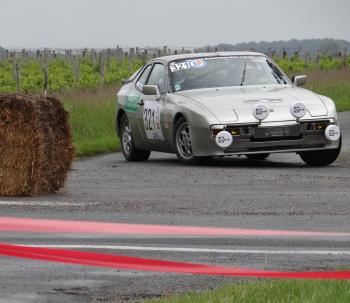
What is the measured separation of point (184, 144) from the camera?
709 inches

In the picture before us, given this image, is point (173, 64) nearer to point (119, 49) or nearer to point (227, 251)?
point (227, 251)

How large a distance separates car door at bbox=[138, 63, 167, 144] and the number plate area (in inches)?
71.4

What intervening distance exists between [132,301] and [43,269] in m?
1.30

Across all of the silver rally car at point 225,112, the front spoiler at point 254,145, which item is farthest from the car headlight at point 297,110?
the front spoiler at point 254,145

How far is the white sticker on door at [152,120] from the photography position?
18.7m

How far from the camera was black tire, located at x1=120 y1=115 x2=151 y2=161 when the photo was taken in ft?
65.2

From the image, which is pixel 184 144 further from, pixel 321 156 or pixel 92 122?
pixel 92 122

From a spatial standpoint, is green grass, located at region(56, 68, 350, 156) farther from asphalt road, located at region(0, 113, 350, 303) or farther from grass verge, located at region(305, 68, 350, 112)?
asphalt road, located at region(0, 113, 350, 303)

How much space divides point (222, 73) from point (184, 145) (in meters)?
1.29

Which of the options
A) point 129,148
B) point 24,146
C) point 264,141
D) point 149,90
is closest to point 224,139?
point 264,141

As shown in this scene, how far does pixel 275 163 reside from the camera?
18547 mm

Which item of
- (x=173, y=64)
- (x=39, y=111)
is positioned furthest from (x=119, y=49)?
(x=39, y=111)

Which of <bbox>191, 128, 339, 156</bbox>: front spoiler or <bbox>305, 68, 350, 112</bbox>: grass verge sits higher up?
<bbox>191, 128, 339, 156</bbox>: front spoiler

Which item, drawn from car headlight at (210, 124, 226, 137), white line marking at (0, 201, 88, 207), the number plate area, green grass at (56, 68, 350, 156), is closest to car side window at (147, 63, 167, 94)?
car headlight at (210, 124, 226, 137)
